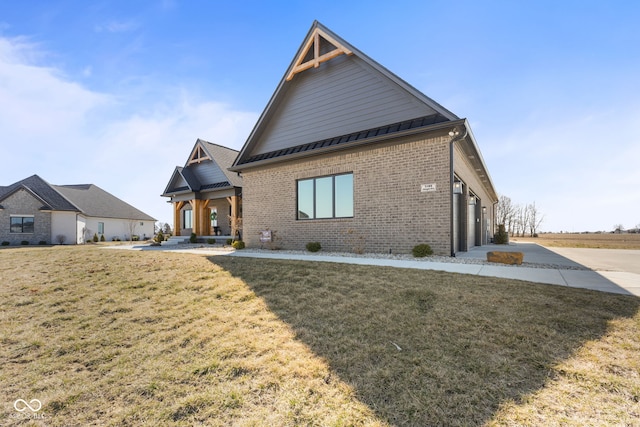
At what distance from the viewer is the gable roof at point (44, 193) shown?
976 inches

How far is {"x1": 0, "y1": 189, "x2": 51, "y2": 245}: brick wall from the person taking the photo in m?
24.4

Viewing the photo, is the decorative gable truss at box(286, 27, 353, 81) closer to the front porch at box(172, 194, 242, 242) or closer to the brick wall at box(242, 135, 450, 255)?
the brick wall at box(242, 135, 450, 255)

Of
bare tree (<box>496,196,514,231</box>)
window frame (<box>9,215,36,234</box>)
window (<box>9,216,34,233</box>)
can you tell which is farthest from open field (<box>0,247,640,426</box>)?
bare tree (<box>496,196,514,231</box>)

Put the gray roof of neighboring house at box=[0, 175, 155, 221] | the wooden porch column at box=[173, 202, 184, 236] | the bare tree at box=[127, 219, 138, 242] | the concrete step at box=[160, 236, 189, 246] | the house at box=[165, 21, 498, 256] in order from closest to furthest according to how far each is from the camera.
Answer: the house at box=[165, 21, 498, 256], the concrete step at box=[160, 236, 189, 246], the wooden porch column at box=[173, 202, 184, 236], the gray roof of neighboring house at box=[0, 175, 155, 221], the bare tree at box=[127, 219, 138, 242]

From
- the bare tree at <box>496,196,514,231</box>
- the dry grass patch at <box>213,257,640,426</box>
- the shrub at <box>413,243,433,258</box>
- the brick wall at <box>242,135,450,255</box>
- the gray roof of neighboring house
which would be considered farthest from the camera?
the bare tree at <box>496,196,514,231</box>

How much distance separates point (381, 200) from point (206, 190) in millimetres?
15010

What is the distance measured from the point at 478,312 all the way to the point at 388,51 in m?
11.8

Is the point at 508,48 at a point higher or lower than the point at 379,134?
higher

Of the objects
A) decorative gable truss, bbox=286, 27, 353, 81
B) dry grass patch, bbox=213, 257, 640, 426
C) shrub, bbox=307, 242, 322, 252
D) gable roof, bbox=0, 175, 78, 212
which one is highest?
decorative gable truss, bbox=286, 27, 353, 81

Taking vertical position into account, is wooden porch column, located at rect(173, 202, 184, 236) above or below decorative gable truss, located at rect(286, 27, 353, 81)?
below

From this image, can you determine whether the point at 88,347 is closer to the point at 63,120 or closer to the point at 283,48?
the point at 63,120

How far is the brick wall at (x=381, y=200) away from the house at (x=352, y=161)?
34 mm

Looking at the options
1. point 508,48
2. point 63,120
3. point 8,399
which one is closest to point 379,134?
point 508,48

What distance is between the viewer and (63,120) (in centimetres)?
1136
